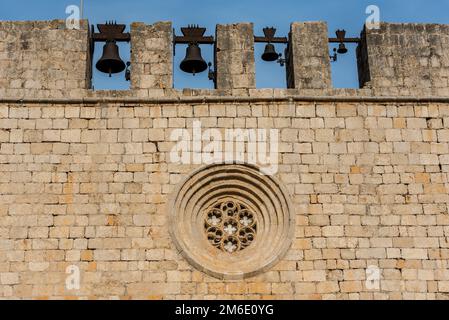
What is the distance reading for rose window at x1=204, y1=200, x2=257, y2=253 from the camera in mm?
9852

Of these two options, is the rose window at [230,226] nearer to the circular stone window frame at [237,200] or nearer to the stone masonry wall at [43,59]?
the circular stone window frame at [237,200]

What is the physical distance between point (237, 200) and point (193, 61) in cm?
199

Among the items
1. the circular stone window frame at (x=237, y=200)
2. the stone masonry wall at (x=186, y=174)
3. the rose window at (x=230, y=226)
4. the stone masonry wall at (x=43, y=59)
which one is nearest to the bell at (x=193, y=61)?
the stone masonry wall at (x=186, y=174)

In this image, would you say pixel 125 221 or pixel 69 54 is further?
pixel 69 54

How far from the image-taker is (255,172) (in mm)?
9891

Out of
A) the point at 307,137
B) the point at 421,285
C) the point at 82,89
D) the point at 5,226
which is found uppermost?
Result: the point at 82,89

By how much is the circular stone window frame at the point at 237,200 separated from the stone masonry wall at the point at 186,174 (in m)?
0.11

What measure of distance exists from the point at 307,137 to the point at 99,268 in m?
2.99

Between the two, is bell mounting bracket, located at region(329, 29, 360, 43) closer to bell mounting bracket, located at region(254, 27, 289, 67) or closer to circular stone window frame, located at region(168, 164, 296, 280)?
bell mounting bracket, located at region(254, 27, 289, 67)

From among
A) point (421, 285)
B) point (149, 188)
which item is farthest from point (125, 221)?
point (421, 285)

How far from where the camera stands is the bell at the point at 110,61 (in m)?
10.6

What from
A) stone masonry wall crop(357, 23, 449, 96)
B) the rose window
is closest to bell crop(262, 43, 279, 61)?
stone masonry wall crop(357, 23, 449, 96)

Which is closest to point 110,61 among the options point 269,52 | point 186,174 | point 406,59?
point 186,174

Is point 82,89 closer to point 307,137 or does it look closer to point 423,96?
point 307,137
